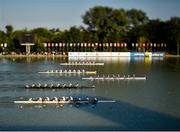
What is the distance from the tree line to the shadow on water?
37402mm

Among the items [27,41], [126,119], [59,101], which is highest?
[27,41]

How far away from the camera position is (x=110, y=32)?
178 feet

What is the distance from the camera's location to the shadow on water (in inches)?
478

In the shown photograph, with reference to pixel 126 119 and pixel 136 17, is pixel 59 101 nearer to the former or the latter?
pixel 126 119

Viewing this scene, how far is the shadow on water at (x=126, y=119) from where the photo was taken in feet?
39.8

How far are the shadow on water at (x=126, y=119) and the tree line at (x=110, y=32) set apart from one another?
37.4 metres

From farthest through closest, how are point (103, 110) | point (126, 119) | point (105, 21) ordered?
point (105, 21) → point (103, 110) → point (126, 119)

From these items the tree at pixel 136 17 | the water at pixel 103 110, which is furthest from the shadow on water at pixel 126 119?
the tree at pixel 136 17

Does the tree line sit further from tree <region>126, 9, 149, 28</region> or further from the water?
the water

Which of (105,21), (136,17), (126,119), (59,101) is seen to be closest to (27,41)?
(105,21)

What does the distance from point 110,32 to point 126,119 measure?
1637 inches

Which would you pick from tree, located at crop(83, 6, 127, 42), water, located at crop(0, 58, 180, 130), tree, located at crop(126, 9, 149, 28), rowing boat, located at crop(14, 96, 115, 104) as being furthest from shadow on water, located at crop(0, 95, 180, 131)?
tree, located at crop(126, 9, 149, 28)

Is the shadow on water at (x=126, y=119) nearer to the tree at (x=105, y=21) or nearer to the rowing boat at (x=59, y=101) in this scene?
the rowing boat at (x=59, y=101)

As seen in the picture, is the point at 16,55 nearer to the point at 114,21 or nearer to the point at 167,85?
the point at 114,21
